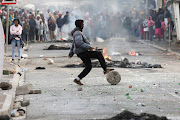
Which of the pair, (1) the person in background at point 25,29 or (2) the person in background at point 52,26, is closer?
(1) the person in background at point 25,29

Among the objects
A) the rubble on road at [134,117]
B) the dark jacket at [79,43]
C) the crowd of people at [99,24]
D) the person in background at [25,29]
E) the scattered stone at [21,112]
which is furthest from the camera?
the crowd of people at [99,24]

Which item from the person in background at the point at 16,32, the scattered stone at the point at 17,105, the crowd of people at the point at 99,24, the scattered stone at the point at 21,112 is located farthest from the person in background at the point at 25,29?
the scattered stone at the point at 21,112

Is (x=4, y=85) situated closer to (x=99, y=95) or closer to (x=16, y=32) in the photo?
(x=99, y=95)

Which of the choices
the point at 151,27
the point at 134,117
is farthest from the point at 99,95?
the point at 151,27

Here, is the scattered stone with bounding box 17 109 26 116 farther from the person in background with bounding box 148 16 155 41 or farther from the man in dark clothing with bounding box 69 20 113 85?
the person in background with bounding box 148 16 155 41

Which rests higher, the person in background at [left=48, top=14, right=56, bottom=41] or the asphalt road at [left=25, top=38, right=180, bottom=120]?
the person in background at [left=48, top=14, right=56, bottom=41]

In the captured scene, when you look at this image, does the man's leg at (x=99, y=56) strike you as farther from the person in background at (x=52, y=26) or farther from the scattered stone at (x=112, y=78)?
the person in background at (x=52, y=26)

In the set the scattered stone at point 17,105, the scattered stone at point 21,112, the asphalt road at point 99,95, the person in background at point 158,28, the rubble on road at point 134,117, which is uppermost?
the person in background at point 158,28

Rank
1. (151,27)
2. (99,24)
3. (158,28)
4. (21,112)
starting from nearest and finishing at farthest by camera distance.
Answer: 1. (21,112)
2. (158,28)
3. (151,27)
4. (99,24)

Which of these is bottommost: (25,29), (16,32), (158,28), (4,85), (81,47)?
(4,85)

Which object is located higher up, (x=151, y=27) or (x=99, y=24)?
(x=99, y=24)

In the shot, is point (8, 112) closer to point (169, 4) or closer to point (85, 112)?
point (85, 112)

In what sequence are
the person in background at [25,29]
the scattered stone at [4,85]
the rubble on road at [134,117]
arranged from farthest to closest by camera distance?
the person in background at [25,29]
the scattered stone at [4,85]
the rubble on road at [134,117]

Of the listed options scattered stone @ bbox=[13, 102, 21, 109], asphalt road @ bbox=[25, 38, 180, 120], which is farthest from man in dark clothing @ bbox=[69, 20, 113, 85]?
scattered stone @ bbox=[13, 102, 21, 109]
